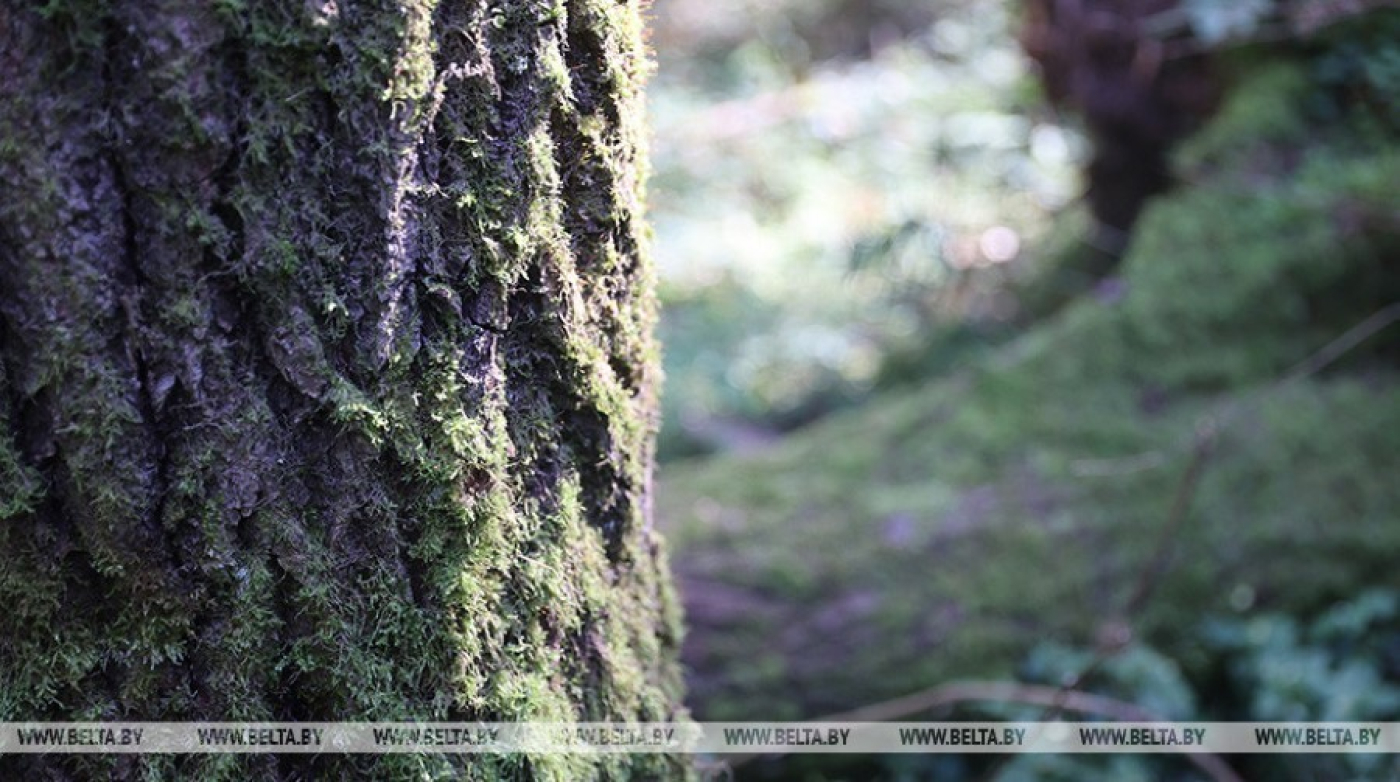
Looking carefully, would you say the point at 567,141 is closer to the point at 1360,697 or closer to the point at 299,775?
the point at 299,775

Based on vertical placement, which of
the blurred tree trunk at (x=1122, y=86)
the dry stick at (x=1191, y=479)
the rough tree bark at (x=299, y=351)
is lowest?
the rough tree bark at (x=299, y=351)

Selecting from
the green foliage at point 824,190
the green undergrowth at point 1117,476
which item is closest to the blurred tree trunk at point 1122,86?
the green foliage at point 824,190

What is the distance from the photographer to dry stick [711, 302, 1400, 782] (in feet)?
8.39

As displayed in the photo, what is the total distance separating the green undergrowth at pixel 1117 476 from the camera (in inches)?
125

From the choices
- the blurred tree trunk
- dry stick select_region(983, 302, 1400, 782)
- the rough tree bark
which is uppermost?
the blurred tree trunk

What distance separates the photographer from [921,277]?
6363 mm

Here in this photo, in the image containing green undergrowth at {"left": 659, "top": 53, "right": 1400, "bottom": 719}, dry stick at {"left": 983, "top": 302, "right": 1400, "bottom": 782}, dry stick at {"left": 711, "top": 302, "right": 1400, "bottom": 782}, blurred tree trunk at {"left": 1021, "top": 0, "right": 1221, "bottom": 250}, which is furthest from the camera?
blurred tree trunk at {"left": 1021, "top": 0, "right": 1221, "bottom": 250}

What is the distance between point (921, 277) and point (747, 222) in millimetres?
2508

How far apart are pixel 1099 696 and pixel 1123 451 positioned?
3.10ft

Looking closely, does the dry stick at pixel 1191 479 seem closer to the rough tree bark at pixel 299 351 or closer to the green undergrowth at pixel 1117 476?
the green undergrowth at pixel 1117 476

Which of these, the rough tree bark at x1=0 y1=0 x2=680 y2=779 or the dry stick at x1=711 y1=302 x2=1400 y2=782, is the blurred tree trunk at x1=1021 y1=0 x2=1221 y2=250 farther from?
the rough tree bark at x1=0 y1=0 x2=680 y2=779

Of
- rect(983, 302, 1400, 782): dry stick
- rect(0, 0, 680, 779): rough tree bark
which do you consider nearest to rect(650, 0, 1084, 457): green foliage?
rect(983, 302, 1400, 782): dry stick

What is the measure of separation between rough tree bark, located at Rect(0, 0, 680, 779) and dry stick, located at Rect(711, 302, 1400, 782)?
4.66 feet

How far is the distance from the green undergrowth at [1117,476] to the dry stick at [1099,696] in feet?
0.11
